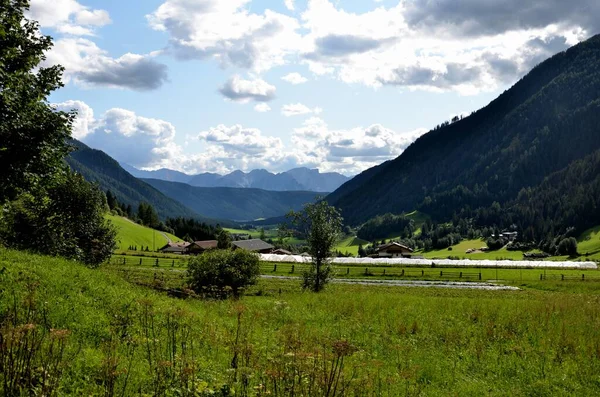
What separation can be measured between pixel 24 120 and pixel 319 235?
29376 millimetres

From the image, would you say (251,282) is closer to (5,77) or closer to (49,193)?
(49,193)

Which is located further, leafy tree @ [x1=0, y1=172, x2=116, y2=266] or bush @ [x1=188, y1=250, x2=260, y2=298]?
bush @ [x1=188, y1=250, x2=260, y2=298]

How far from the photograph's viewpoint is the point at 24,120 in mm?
18828

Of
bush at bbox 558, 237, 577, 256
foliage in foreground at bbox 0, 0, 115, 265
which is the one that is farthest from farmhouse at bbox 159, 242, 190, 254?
foliage in foreground at bbox 0, 0, 115, 265

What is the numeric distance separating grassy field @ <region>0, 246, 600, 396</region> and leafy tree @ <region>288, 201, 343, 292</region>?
66.3 feet

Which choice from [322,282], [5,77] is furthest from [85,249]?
[5,77]

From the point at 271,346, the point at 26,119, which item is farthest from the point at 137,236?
the point at 271,346

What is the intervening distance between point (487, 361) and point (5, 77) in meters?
20.4

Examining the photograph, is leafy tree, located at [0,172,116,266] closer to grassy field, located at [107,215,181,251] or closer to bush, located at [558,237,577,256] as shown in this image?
grassy field, located at [107,215,181,251]

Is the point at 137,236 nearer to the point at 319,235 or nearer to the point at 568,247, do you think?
the point at 319,235

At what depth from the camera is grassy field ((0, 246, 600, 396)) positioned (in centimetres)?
867

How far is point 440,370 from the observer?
13.7 meters

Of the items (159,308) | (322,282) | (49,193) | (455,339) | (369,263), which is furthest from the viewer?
(369,263)

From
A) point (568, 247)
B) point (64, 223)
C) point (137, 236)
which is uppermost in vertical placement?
point (64, 223)
